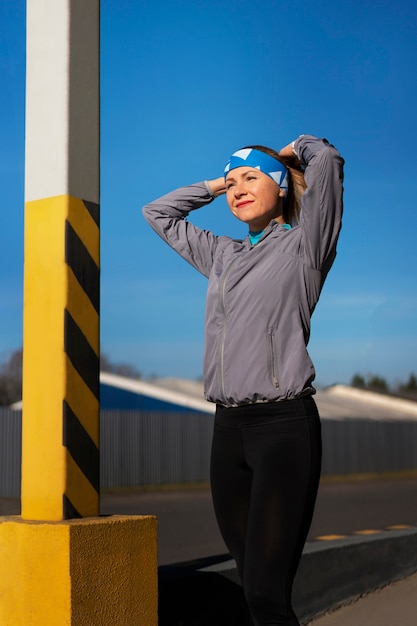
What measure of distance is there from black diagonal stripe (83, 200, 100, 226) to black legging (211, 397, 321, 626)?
4.38ft

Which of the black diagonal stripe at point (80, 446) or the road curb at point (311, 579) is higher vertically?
the black diagonal stripe at point (80, 446)

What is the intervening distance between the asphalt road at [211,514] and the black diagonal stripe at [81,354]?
9.73ft

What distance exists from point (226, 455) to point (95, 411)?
A: 37.1 inches

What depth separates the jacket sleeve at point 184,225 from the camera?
3830 mm

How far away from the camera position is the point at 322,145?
11.2 feet

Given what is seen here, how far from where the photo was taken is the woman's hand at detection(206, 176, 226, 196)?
4.04 meters

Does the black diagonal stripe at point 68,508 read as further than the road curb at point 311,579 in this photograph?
No

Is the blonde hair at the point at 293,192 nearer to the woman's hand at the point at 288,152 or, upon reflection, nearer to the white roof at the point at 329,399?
the woman's hand at the point at 288,152

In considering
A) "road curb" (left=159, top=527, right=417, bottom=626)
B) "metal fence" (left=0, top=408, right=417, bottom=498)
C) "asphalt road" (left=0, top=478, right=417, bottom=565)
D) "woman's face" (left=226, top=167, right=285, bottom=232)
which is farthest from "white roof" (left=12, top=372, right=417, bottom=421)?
"woman's face" (left=226, top=167, right=285, bottom=232)

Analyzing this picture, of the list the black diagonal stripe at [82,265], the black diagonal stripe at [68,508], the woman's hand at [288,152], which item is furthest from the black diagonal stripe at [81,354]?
the woman's hand at [288,152]

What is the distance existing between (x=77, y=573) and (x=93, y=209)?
1.64 meters

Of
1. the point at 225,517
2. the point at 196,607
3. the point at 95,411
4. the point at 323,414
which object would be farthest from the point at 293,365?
the point at 323,414

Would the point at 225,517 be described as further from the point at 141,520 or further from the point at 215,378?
the point at 141,520

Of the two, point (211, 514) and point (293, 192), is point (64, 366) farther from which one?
point (211, 514)
